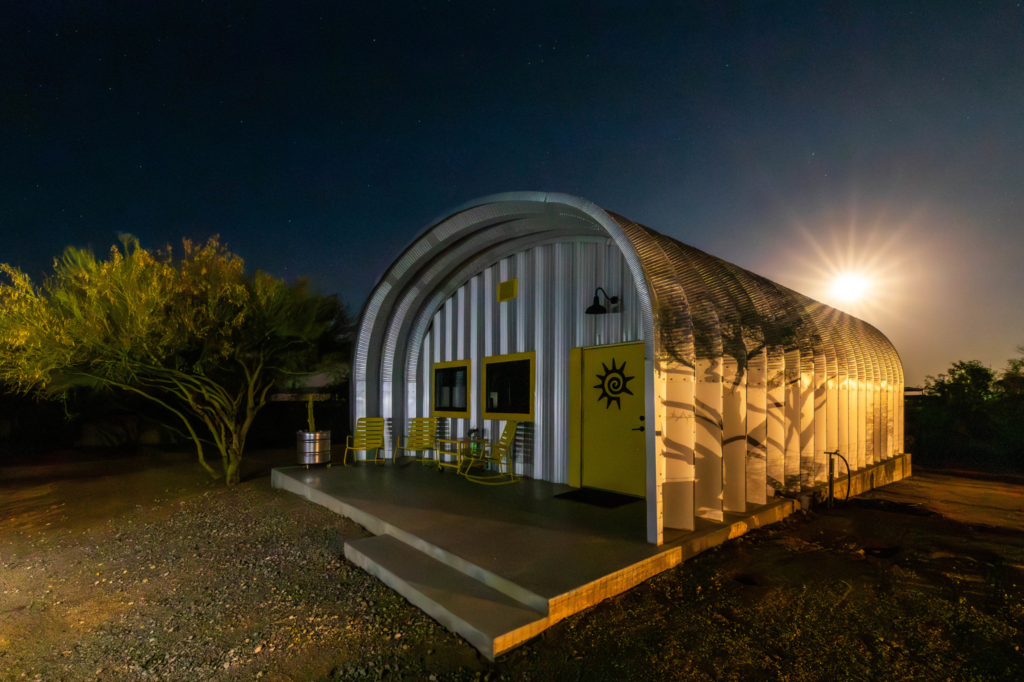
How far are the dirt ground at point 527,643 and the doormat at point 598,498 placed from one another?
4.90 feet

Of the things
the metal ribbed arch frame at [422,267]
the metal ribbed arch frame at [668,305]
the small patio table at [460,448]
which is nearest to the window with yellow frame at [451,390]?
the small patio table at [460,448]

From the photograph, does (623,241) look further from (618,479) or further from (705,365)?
(618,479)

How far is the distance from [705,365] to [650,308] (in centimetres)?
108

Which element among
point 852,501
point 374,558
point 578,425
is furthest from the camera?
point 852,501

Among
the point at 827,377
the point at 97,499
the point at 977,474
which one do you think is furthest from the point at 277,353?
the point at 977,474

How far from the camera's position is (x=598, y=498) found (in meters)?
6.53

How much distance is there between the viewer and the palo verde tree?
302 inches

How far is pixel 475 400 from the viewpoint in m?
8.94

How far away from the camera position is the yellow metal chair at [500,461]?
25.3 ft

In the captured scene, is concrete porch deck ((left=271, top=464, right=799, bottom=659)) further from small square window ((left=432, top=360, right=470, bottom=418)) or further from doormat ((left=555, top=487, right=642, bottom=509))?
small square window ((left=432, top=360, right=470, bottom=418))

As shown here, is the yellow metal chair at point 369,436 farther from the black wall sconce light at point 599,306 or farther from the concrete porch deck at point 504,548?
the black wall sconce light at point 599,306

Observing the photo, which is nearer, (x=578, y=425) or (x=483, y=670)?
(x=483, y=670)

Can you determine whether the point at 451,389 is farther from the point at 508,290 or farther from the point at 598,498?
the point at 598,498

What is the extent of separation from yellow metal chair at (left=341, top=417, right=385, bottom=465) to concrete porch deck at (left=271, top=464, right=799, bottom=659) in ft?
7.47
